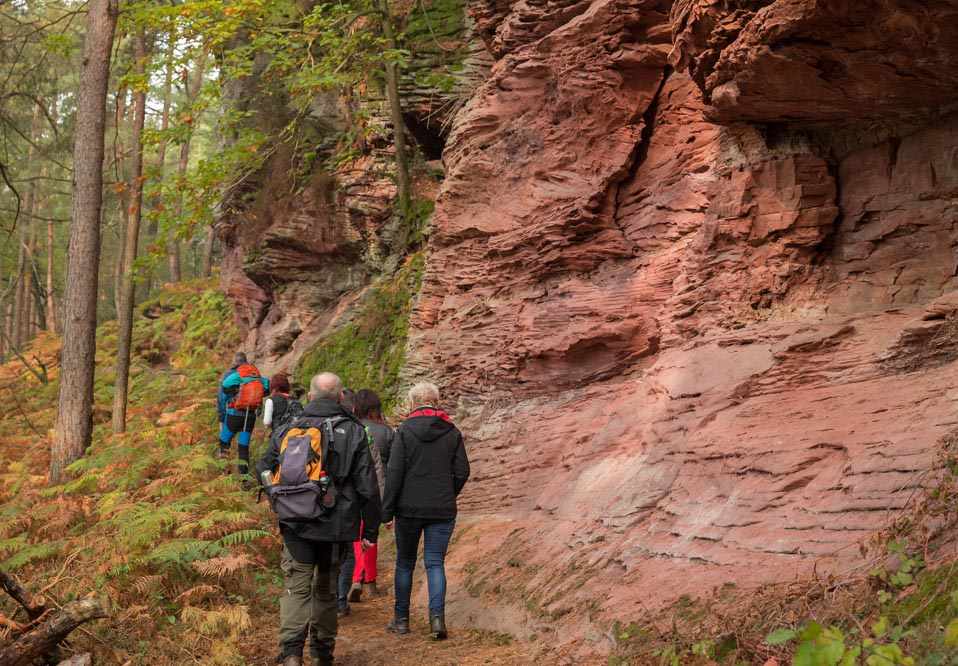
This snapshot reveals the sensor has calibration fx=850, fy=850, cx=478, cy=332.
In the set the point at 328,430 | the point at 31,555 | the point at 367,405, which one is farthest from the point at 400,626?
the point at 31,555

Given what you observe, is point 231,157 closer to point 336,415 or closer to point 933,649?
point 336,415

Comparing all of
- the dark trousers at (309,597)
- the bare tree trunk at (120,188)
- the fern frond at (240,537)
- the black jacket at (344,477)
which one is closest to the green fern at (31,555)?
the fern frond at (240,537)

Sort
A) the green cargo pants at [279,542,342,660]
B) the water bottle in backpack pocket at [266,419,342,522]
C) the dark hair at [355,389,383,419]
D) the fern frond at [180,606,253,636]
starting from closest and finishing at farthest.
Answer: the water bottle in backpack pocket at [266,419,342,522], the green cargo pants at [279,542,342,660], the fern frond at [180,606,253,636], the dark hair at [355,389,383,419]

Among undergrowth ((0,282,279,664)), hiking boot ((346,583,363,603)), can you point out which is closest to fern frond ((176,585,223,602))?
undergrowth ((0,282,279,664))

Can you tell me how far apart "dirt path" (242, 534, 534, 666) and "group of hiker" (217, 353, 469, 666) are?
19cm

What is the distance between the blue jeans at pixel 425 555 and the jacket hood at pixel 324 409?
4.99 feet

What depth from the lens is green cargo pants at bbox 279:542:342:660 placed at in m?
6.14

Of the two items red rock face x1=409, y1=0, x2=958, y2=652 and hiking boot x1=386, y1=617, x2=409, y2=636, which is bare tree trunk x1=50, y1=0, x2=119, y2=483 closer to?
red rock face x1=409, y1=0, x2=958, y2=652

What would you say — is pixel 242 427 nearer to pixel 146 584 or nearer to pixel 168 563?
pixel 168 563

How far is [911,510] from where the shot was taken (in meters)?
5.05

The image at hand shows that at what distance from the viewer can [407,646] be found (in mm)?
7180

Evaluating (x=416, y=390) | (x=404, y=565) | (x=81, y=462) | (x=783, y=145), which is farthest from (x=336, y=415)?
(x=81, y=462)

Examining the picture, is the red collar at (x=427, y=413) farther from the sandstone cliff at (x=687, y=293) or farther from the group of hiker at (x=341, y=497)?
the sandstone cliff at (x=687, y=293)

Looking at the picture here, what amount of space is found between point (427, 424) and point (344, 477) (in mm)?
1440
